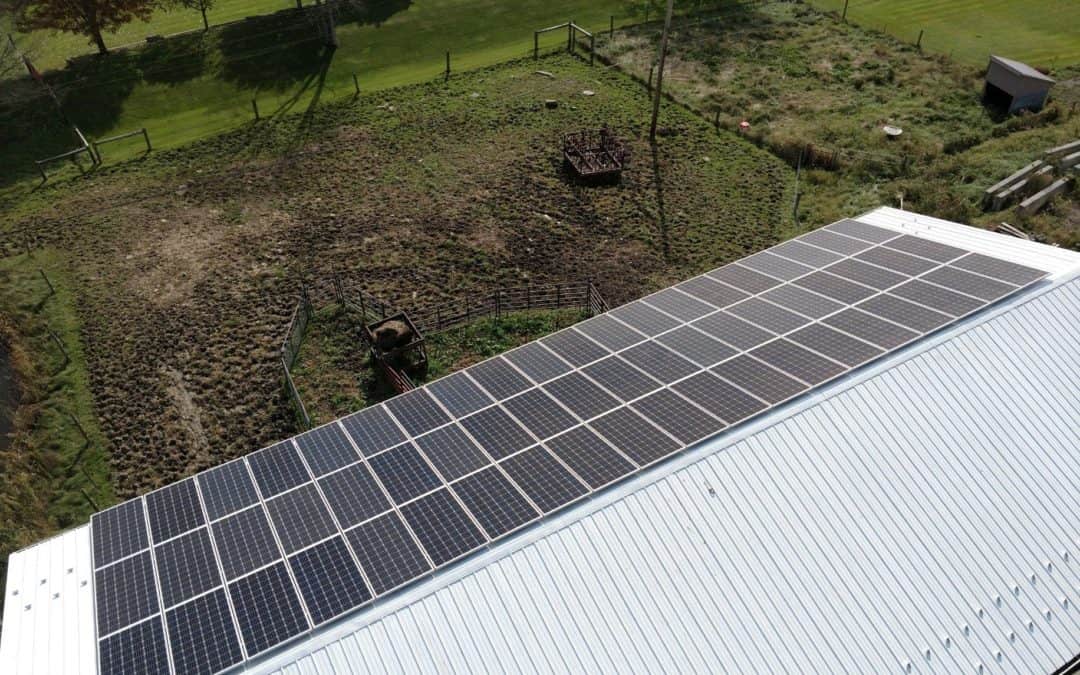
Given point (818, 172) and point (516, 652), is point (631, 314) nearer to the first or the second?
point (516, 652)

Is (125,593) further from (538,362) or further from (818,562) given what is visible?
(818,562)

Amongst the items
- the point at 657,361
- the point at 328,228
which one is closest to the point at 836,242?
the point at 657,361

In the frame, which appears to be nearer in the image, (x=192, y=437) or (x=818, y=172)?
(x=192, y=437)

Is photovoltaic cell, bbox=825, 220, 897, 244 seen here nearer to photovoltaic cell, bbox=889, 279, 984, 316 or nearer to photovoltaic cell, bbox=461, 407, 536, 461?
photovoltaic cell, bbox=889, 279, 984, 316

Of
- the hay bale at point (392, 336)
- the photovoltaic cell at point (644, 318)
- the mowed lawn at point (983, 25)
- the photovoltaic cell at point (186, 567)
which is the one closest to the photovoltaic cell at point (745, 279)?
the photovoltaic cell at point (644, 318)

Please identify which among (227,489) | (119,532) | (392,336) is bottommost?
(392,336)

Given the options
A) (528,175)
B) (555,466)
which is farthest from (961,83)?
(555,466)

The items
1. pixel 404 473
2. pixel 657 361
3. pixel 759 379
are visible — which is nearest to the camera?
pixel 404 473
